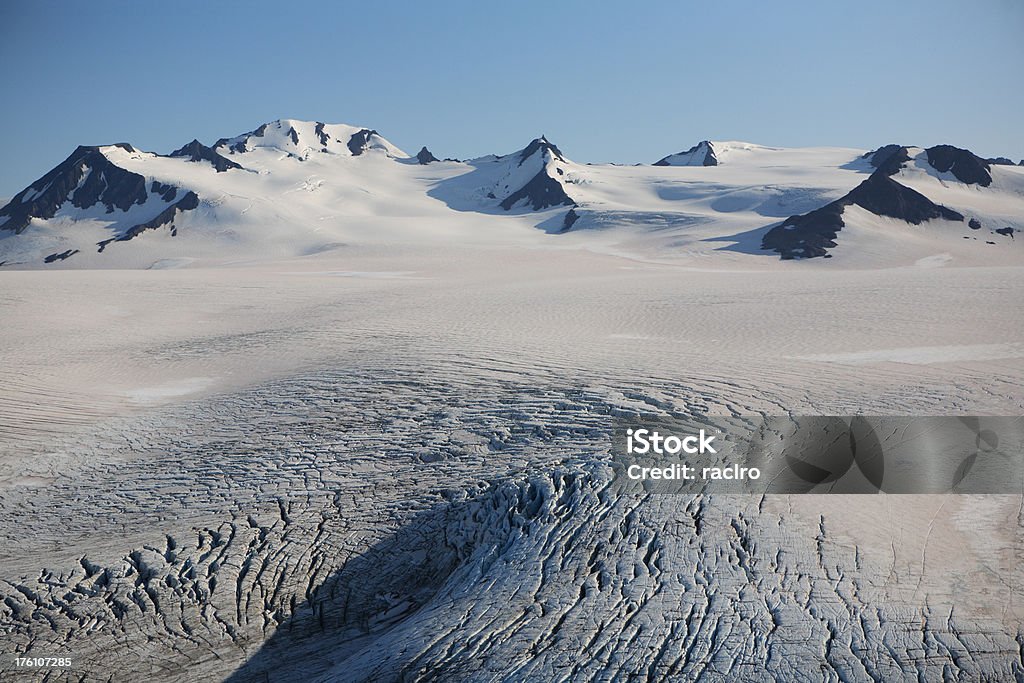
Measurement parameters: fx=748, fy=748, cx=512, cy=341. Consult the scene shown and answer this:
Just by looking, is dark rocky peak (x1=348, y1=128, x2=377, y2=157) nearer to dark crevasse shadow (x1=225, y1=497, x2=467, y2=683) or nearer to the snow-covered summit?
the snow-covered summit

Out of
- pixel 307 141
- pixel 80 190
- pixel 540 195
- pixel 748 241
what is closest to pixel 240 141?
pixel 307 141

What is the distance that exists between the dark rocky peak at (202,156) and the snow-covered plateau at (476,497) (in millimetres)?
55512

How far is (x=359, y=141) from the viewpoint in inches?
3888

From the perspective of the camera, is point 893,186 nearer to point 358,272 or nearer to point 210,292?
point 358,272

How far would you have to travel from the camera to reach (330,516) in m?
7.67

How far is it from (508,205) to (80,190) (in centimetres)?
3850

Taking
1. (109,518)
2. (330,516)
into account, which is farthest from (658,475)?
(109,518)

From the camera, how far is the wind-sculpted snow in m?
4.85

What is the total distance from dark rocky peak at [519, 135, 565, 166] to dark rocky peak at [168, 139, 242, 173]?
29859 millimetres

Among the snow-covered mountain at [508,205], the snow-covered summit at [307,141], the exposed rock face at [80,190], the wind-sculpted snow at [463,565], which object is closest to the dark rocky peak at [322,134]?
the snow-covered summit at [307,141]

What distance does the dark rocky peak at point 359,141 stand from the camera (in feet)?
316

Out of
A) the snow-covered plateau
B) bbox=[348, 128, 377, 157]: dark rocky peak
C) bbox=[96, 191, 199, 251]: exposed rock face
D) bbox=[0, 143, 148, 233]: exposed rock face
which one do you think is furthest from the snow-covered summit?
the snow-covered plateau

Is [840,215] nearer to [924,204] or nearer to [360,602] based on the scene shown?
[924,204]

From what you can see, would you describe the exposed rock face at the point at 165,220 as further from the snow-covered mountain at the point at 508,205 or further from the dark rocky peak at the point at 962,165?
the dark rocky peak at the point at 962,165
